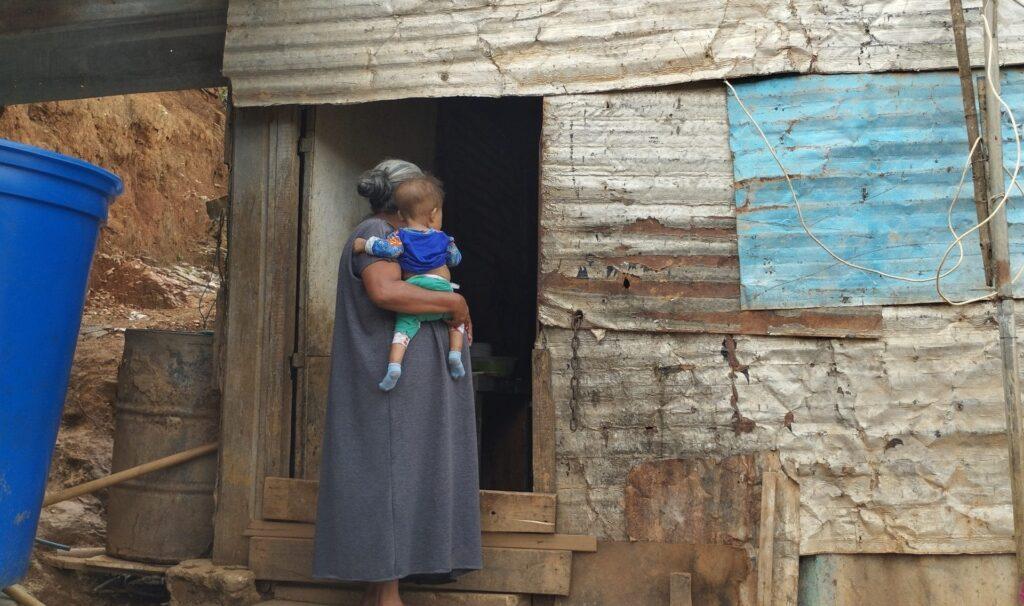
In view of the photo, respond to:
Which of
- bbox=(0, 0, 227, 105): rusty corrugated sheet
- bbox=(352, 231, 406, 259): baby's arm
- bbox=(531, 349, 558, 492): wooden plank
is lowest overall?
bbox=(531, 349, 558, 492): wooden plank

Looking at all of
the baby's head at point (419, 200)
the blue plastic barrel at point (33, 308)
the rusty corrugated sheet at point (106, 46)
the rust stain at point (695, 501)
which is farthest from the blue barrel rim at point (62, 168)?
the rust stain at point (695, 501)

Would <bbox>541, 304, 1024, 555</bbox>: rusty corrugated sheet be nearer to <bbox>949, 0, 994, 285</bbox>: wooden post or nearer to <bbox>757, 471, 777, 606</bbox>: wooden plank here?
<bbox>757, 471, 777, 606</bbox>: wooden plank

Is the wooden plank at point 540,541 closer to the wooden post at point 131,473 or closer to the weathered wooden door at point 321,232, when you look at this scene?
the weathered wooden door at point 321,232

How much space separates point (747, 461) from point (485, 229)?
3438 mm

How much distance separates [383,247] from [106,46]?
275cm

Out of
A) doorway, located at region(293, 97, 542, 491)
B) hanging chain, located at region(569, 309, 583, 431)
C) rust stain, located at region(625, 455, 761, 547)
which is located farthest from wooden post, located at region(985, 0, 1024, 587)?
doorway, located at region(293, 97, 542, 491)

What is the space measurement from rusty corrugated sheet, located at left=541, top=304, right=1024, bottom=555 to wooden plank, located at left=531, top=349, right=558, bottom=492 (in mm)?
40

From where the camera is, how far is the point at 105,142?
38.0 feet

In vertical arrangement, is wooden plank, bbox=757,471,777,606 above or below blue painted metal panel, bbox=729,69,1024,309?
below

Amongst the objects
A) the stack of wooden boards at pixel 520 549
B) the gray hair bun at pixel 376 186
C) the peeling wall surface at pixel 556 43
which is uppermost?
the peeling wall surface at pixel 556 43

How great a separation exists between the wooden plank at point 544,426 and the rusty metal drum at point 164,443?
162 cm

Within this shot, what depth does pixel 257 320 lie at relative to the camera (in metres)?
4.27

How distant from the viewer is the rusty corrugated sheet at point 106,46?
4824 millimetres

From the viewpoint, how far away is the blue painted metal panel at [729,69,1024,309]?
142 inches
